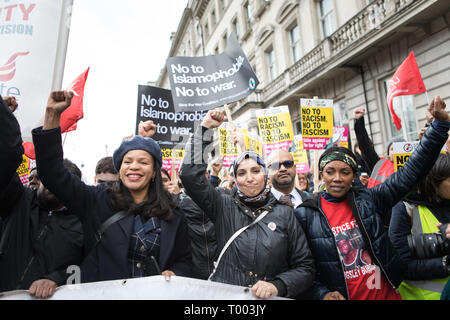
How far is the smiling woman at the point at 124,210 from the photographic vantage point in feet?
5.63

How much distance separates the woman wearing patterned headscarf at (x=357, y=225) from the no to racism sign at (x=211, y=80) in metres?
1.93

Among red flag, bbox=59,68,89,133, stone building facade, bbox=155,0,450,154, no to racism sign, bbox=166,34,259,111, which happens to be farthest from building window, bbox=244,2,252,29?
red flag, bbox=59,68,89,133

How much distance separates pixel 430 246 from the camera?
199cm

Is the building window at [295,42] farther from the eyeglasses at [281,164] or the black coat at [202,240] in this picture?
the black coat at [202,240]

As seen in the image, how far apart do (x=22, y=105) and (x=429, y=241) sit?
2.94 metres

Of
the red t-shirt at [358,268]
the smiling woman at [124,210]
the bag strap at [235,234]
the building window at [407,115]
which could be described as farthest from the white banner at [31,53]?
the building window at [407,115]

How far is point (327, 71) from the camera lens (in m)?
11.4

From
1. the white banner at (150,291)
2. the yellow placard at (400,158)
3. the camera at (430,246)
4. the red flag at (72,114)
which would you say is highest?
the red flag at (72,114)

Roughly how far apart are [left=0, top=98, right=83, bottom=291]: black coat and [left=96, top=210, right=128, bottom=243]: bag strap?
0.24 m

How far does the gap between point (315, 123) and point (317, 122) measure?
0.13ft
